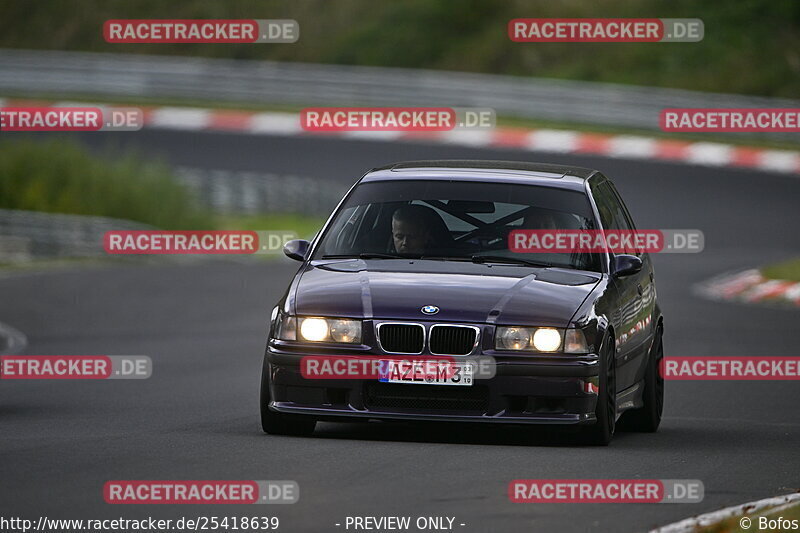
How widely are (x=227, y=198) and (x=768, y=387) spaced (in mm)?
19903

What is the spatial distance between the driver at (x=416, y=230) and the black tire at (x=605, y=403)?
1267 mm

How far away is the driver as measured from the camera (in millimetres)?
10477

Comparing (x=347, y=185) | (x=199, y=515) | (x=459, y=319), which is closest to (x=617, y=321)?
(x=459, y=319)

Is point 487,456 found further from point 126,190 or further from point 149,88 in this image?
point 149,88

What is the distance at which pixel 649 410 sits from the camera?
11.2 m

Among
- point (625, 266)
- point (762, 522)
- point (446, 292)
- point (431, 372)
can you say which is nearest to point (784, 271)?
point (625, 266)

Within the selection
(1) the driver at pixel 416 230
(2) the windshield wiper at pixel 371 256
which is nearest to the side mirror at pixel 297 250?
(2) the windshield wiper at pixel 371 256

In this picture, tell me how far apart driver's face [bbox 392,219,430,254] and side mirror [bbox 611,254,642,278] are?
1116 millimetres

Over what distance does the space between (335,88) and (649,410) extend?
32.9 meters

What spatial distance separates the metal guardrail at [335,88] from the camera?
41.1 meters

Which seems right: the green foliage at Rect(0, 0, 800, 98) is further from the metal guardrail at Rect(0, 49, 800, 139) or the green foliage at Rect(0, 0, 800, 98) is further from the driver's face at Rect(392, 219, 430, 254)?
the driver's face at Rect(392, 219, 430, 254)

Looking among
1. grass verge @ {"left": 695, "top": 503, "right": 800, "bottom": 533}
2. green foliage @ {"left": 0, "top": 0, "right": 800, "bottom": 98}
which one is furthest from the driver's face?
green foliage @ {"left": 0, "top": 0, "right": 800, "bottom": 98}

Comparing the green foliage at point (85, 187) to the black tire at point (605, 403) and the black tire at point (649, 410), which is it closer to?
the black tire at point (649, 410)

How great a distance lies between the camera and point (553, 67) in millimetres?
51156
